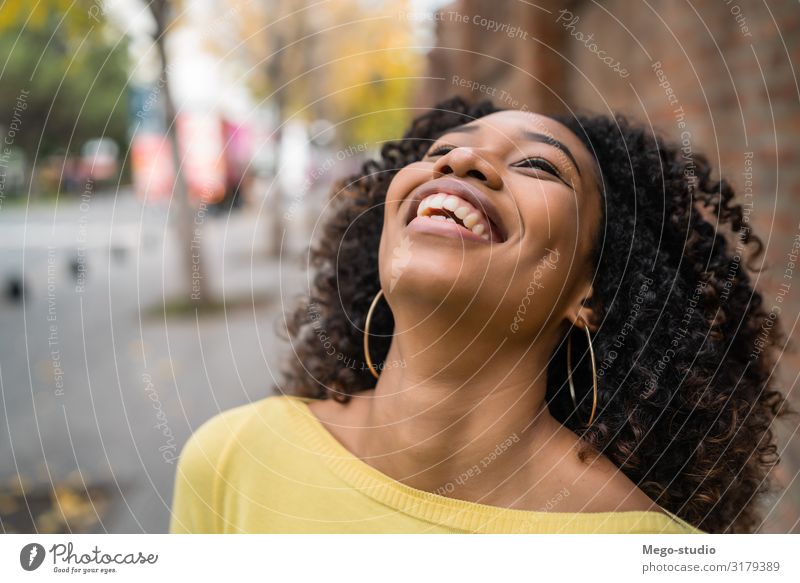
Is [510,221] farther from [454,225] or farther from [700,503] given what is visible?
[700,503]

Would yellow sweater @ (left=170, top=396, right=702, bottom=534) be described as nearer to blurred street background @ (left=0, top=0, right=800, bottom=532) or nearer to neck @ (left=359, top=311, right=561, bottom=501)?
neck @ (left=359, top=311, right=561, bottom=501)

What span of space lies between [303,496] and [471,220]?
1.34ft

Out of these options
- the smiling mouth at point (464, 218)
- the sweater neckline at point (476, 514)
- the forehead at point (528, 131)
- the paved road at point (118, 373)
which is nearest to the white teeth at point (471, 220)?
the smiling mouth at point (464, 218)

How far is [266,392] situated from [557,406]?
1.75 m

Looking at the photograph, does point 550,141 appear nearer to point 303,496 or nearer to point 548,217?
point 548,217

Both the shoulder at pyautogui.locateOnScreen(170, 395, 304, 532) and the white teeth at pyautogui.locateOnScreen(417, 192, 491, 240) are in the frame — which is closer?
the white teeth at pyautogui.locateOnScreen(417, 192, 491, 240)

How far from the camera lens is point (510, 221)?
0.84 meters

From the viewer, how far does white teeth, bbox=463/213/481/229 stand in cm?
83

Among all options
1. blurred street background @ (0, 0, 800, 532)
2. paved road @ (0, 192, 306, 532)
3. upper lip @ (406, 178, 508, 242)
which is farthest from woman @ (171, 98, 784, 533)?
paved road @ (0, 192, 306, 532)

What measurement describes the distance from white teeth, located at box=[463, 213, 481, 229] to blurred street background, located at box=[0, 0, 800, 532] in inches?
14.5

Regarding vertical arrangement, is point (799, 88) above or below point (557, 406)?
above
